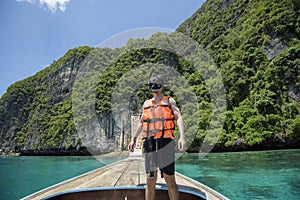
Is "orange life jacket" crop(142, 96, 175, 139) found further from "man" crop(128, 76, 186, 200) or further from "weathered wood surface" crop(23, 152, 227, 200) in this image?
"weathered wood surface" crop(23, 152, 227, 200)

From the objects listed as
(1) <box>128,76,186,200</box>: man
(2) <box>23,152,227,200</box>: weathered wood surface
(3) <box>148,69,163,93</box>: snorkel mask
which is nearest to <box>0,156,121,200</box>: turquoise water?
(2) <box>23,152,227,200</box>: weathered wood surface

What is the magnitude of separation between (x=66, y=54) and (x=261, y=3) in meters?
56.1

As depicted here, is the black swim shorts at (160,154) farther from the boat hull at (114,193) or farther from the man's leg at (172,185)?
the boat hull at (114,193)

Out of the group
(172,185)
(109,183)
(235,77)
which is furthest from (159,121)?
(235,77)

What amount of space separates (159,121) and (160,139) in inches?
6.3

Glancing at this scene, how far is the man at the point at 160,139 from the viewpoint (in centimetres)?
180

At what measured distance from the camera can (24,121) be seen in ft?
203

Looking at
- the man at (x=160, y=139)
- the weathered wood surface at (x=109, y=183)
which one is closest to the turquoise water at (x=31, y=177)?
the weathered wood surface at (x=109, y=183)

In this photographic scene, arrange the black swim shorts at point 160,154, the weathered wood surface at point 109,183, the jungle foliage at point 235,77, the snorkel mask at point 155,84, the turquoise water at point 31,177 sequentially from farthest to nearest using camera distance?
the jungle foliage at point 235,77 → the turquoise water at point 31,177 → the weathered wood surface at point 109,183 → the snorkel mask at point 155,84 → the black swim shorts at point 160,154

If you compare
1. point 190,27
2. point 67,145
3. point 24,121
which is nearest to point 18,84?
point 24,121

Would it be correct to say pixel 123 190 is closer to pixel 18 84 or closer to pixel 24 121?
pixel 24 121

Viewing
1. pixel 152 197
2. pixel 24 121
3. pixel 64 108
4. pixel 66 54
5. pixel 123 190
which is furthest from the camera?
pixel 66 54

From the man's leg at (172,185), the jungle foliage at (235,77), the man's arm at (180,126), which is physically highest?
the jungle foliage at (235,77)

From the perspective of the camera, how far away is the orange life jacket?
1858 mm
